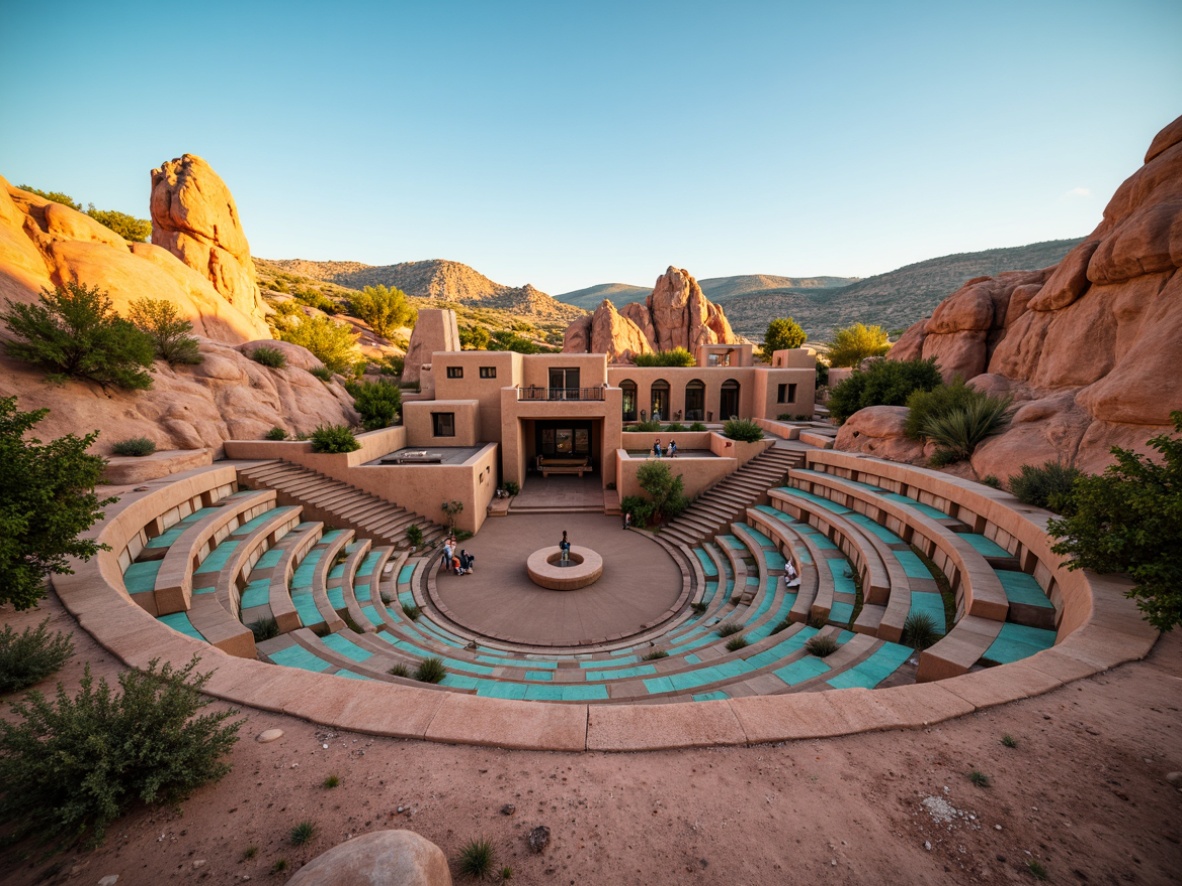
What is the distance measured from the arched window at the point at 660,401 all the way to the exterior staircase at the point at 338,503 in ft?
56.6

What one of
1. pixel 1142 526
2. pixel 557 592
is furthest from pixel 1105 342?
pixel 557 592

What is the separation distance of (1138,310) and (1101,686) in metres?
14.5

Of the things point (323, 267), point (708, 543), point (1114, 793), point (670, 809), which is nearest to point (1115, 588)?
point (1114, 793)

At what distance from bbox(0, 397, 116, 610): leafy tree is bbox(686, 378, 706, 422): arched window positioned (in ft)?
90.5

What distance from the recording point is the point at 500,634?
12.3 metres

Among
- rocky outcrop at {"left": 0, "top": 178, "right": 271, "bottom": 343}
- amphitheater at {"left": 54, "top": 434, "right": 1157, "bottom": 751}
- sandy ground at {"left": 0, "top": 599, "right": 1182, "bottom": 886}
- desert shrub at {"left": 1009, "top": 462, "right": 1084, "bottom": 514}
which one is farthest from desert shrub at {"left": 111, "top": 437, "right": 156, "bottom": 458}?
desert shrub at {"left": 1009, "top": 462, "right": 1084, "bottom": 514}

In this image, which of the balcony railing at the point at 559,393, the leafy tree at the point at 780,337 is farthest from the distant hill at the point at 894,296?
the balcony railing at the point at 559,393

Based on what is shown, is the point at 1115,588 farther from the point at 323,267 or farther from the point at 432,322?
the point at 323,267

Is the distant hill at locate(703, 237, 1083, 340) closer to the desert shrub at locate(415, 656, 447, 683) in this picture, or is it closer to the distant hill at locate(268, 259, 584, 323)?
the distant hill at locate(268, 259, 584, 323)

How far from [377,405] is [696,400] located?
2025cm

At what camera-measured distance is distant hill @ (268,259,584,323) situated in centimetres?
8638

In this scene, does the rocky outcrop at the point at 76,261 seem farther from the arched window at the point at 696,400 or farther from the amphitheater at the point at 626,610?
the arched window at the point at 696,400

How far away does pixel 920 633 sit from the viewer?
882 cm

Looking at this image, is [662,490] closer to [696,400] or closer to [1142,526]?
[696,400]
